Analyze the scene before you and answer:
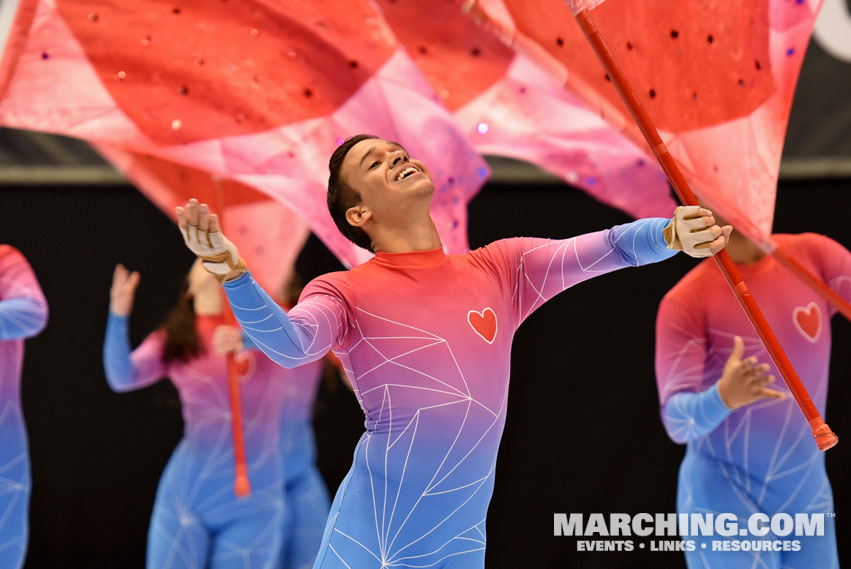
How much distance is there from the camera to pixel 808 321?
264cm

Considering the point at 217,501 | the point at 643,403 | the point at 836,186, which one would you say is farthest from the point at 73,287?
the point at 836,186

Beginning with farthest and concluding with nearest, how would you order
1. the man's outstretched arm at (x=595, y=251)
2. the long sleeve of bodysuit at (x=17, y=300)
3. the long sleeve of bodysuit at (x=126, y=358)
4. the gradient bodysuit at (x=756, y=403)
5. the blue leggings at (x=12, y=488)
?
the long sleeve of bodysuit at (x=126, y=358), the blue leggings at (x=12, y=488), the long sleeve of bodysuit at (x=17, y=300), the gradient bodysuit at (x=756, y=403), the man's outstretched arm at (x=595, y=251)

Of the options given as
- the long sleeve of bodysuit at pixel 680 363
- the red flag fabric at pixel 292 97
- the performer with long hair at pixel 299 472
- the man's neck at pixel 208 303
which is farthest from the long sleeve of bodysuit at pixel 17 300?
the long sleeve of bodysuit at pixel 680 363

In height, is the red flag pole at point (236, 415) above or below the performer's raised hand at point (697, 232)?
above

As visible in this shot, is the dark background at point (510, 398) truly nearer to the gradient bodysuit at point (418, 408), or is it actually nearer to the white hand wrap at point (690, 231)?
the gradient bodysuit at point (418, 408)

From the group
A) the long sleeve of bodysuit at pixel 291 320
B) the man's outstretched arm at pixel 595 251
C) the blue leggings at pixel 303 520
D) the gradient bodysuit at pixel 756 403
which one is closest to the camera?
the long sleeve of bodysuit at pixel 291 320

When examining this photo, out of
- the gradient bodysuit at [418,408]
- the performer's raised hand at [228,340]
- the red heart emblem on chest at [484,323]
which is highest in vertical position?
the performer's raised hand at [228,340]

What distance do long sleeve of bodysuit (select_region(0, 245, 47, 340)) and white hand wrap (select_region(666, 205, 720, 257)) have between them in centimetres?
204

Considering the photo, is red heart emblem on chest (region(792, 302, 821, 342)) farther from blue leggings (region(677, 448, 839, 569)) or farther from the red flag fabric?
the red flag fabric

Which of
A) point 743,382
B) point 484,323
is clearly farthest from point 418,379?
point 743,382

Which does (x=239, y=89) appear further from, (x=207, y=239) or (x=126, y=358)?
(x=207, y=239)

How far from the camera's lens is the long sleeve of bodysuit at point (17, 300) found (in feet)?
9.71

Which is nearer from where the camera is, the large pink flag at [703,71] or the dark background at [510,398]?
the large pink flag at [703,71]

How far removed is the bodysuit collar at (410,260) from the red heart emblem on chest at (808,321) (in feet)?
3.75
